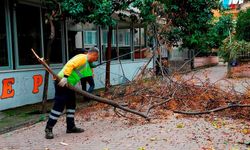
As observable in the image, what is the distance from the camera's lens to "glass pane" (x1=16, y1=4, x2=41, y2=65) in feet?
33.8

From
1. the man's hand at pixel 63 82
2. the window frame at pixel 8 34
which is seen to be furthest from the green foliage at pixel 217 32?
the man's hand at pixel 63 82

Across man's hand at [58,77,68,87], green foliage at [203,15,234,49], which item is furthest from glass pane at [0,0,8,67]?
green foliage at [203,15,234,49]

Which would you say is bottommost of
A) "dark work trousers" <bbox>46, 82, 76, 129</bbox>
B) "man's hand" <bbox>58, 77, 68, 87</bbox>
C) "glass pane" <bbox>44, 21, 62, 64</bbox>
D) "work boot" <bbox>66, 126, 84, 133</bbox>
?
"work boot" <bbox>66, 126, 84, 133</bbox>

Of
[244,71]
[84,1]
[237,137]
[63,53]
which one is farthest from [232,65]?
[237,137]

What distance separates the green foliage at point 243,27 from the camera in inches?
906

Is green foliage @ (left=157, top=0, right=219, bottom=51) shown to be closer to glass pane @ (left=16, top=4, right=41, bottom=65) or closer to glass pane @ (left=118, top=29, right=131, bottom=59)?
glass pane @ (left=118, top=29, right=131, bottom=59)

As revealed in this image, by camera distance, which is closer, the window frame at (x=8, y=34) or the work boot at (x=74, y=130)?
the work boot at (x=74, y=130)

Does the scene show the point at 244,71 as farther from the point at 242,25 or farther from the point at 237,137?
the point at 237,137

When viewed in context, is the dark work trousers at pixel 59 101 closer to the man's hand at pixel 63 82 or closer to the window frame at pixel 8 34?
the man's hand at pixel 63 82

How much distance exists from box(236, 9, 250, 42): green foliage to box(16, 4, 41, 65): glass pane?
15.8 metres

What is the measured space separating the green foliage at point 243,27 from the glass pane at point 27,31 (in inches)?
622

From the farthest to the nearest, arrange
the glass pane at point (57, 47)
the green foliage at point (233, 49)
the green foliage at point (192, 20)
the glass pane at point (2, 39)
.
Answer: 1. the green foliage at point (233, 49)
2. the green foliage at point (192, 20)
3. the glass pane at point (57, 47)
4. the glass pane at point (2, 39)

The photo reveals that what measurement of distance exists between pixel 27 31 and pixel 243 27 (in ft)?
53.5

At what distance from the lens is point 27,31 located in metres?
10.6
